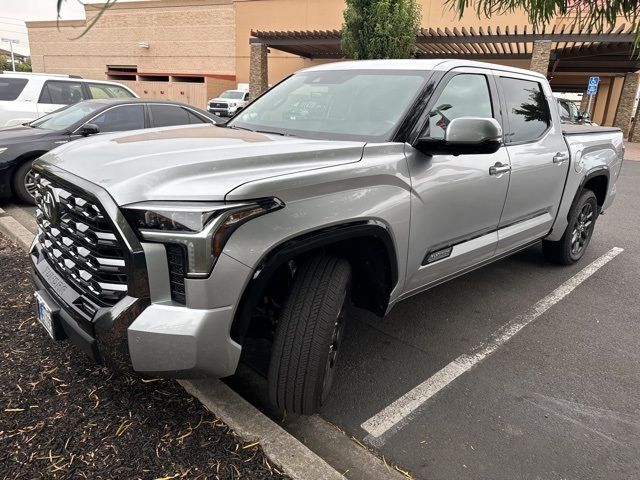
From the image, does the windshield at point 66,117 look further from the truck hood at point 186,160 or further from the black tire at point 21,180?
the truck hood at point 186,160

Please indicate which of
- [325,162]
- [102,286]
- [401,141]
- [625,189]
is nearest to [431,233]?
[401,141]

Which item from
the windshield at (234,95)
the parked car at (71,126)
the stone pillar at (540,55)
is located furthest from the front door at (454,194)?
the windshield at (234,95)

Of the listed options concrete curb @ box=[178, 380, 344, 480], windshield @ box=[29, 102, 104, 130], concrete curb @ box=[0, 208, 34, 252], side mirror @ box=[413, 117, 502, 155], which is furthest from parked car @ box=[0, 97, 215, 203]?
side mirror @ box=[413, 117, 502, 155]

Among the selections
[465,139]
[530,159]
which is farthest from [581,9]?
[530,159]

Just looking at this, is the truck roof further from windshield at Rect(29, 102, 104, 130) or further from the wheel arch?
windshield at Rect(29, 102, 104, 130)

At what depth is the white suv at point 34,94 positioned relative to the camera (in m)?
8.91

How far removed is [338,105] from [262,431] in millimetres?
2003

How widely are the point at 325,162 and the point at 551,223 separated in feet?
9.53

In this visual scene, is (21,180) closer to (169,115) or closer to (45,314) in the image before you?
(169,115)

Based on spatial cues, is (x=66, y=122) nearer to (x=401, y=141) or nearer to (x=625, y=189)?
(x=401, y=141)

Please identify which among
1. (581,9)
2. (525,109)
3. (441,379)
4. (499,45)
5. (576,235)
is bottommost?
(441,379)

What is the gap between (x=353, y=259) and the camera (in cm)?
267

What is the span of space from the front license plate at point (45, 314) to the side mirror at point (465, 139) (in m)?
2.04

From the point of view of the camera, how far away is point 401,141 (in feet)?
8.91
